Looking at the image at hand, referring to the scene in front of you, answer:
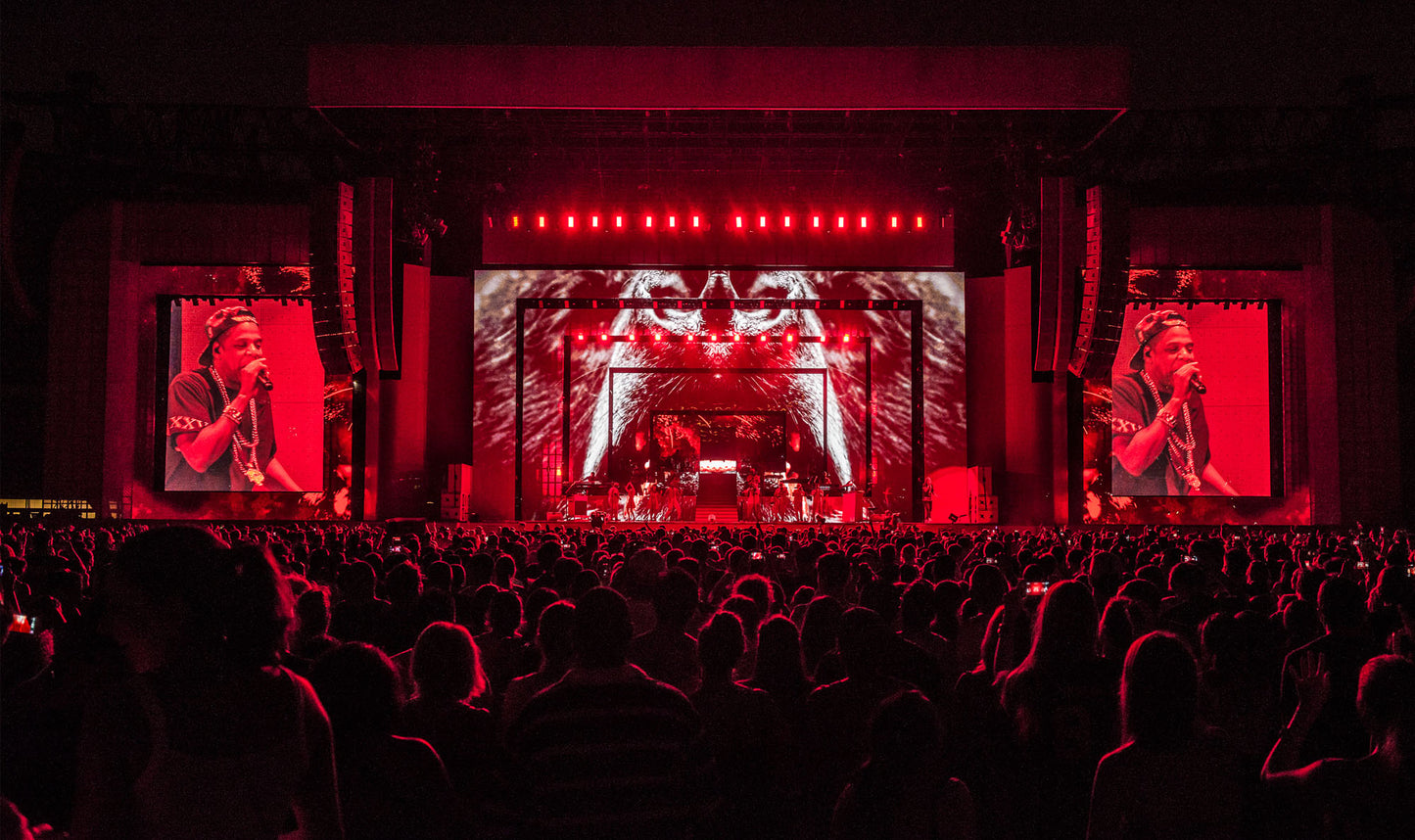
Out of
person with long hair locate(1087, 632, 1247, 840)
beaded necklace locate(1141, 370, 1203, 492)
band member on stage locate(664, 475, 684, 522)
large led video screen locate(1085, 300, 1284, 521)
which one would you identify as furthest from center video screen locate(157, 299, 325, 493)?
person with long hair locate(1087, 632, 1247, 840)

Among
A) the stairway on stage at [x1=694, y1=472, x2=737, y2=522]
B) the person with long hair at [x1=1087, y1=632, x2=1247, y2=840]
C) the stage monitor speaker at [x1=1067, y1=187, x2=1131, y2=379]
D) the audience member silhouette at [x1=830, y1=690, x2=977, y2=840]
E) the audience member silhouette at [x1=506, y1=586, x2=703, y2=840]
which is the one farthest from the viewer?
the stairway on stage at [x1=694, y1=472, x2=737, y2=522]

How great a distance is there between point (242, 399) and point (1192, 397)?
1938 centimetres

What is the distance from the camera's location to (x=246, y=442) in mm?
23062

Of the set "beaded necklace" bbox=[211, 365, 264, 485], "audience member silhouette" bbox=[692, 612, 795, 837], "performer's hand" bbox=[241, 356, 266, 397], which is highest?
"performer's hand" bbox=[241, 356, 266, 397]

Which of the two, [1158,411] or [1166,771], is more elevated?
[1158,411]

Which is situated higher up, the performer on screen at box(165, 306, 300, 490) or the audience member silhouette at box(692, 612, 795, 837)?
the performer on screen at box(165, 306, 300, 490)

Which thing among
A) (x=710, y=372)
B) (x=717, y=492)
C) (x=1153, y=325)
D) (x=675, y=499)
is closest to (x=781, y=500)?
(x=717, y=492)

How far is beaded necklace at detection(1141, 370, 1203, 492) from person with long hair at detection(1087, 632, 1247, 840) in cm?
2194

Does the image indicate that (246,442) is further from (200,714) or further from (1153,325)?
(200,714)

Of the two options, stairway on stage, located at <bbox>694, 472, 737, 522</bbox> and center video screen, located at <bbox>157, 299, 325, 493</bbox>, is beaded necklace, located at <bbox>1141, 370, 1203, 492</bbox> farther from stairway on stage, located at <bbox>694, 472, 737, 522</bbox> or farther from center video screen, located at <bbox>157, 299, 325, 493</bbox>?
center video screen, located at <bbox>157, 299, 325, 493</bbox>

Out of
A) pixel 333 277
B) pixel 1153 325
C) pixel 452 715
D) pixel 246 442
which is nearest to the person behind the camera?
pixel 452 715

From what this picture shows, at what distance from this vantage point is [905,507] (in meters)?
24.7

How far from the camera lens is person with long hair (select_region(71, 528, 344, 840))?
2.09 meters

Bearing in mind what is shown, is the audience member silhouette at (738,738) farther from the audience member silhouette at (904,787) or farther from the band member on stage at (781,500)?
the band member on stage at (781,500)
